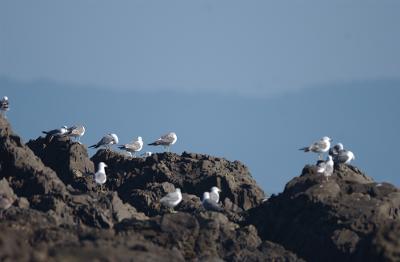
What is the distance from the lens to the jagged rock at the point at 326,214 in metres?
33.8

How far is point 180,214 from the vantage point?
33000mm

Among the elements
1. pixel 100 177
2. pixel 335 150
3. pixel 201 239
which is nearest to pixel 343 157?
pixel 335 150

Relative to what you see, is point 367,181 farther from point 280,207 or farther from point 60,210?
point 60,210

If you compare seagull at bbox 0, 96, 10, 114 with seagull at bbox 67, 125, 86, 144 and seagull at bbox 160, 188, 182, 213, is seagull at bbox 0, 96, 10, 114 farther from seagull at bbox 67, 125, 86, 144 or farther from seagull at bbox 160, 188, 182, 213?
seagull at bbox 160, 188, 182, 213

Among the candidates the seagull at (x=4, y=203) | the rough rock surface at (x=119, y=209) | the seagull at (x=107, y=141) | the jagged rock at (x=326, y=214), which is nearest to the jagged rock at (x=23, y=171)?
the rough rock surface at (x=119, y=209)

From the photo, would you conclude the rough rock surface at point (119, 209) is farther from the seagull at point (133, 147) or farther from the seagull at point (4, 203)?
the seagull at point (133, 147)

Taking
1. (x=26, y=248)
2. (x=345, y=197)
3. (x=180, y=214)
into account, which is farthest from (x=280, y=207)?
(x=26, y=248)

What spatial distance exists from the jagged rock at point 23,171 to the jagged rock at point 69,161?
225 cm

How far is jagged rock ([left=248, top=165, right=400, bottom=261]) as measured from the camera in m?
33.8

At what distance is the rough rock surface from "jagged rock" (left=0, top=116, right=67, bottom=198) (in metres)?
0.03

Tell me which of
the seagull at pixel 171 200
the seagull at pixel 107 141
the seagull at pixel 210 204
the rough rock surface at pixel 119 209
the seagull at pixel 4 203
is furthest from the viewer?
the seagull at pixel 107 141

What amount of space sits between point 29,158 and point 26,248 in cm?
1430

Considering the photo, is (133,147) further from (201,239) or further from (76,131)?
(201,239)

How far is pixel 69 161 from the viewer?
144 feet
